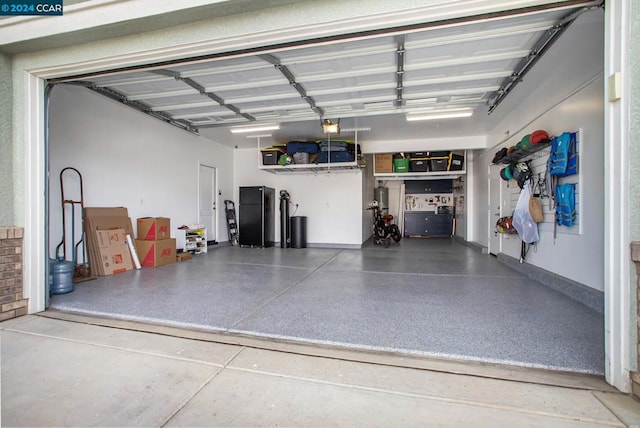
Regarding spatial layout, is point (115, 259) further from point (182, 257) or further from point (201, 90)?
point (201, 90)

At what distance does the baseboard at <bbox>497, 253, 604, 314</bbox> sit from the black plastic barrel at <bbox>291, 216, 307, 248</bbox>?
15.9ft

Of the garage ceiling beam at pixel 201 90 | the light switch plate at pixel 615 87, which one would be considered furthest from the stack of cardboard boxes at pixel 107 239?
the light switch plate at pixel 615 87

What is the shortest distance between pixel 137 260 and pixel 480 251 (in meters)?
7.22

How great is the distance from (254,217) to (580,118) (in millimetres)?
6785

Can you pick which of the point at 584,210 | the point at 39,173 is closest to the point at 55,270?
the point at 39,173

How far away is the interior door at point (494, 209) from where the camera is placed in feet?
19.1

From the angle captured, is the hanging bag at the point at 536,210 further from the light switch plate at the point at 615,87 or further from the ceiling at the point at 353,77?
the light switch plate at the point at 615,87

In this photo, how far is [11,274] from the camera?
2.69 metres

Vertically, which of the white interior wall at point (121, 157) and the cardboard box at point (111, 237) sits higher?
the white interior wall at point (121, 157)

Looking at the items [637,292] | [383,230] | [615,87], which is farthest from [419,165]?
[637,292]

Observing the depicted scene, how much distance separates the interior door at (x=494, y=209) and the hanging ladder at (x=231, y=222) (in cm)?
653

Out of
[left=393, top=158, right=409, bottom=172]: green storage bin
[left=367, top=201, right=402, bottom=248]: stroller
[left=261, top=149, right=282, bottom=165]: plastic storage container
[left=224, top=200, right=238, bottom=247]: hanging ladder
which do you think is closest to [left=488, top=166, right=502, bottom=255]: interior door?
[left=393, top=158, right=409, bottom=172]: green storage bin

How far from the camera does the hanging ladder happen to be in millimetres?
8312

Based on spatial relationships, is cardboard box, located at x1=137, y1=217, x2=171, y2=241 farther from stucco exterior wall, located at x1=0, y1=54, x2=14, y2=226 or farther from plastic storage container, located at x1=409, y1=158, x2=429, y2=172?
plastic storage container, located at x1=409, y1=158, x2=429, y2=172
